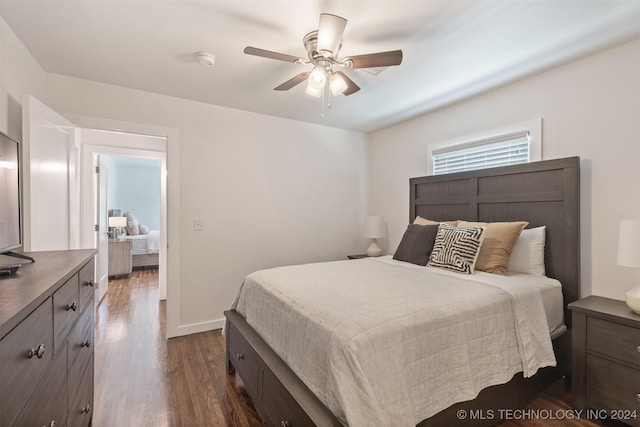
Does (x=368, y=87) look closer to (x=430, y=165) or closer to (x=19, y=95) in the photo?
(x=430, y=165)

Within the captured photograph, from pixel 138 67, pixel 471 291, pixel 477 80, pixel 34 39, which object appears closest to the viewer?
pixel 471 291

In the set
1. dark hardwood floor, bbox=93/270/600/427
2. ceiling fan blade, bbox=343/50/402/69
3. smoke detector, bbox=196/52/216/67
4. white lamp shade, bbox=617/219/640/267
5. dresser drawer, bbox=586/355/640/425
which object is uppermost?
smoke detector, bbox=196/52/216/67

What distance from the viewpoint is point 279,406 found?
59.8 inches

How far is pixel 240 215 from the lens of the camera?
11.2 ft

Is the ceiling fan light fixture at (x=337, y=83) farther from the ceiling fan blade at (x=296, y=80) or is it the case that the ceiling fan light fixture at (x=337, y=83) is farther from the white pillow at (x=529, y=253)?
the white pillow at (x=529, y=253)

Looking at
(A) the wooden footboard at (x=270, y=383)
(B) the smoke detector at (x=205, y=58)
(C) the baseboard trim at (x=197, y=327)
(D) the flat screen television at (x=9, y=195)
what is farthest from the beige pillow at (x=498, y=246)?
(D) the flat screen television at (x=9, y=195)

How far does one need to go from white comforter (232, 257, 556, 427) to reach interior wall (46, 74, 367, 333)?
136 cm

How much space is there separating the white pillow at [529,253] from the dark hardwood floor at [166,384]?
0.84 m

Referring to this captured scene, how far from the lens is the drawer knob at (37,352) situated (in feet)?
2.83

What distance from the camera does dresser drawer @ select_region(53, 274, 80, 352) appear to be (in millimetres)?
1087

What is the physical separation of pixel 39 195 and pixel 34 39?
1060 millimetres

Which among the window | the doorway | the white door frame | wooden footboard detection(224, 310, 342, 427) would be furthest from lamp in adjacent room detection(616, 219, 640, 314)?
the doorway

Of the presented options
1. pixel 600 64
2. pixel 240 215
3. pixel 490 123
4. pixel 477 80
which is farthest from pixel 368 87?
pixel 240 215

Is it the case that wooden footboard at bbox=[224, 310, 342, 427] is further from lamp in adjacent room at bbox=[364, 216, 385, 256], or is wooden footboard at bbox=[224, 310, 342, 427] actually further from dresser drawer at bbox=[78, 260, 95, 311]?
lamp in adjacent room at bbox=[364, 216, 385, 256]
